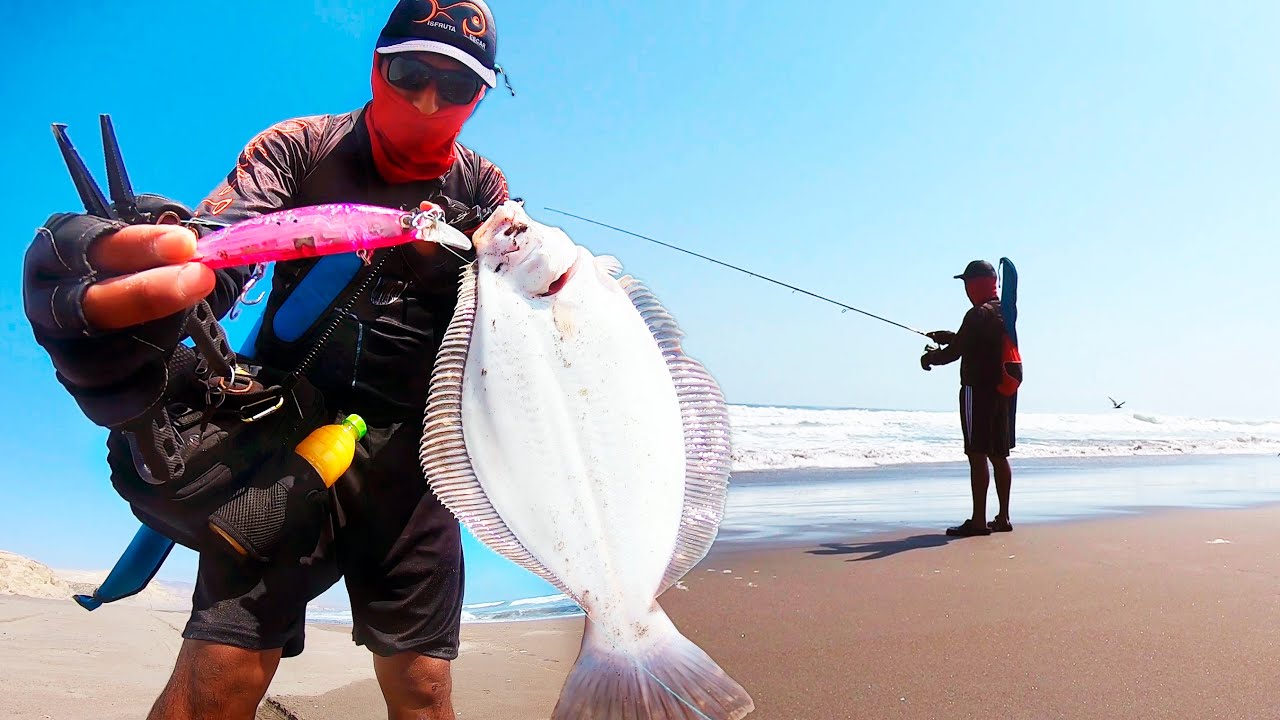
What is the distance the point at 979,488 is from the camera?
6.65 metres

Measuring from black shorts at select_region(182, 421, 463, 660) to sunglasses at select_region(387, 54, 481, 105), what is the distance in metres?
0.98

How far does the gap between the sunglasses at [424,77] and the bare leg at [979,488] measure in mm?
5763

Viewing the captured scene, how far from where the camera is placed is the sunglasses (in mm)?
2029

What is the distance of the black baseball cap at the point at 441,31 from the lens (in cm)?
201

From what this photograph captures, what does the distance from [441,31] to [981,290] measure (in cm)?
641

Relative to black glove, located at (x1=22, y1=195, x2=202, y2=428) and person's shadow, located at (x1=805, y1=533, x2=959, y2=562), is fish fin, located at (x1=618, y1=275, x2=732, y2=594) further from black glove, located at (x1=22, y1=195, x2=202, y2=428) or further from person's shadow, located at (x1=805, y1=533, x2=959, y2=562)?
person's shadow, located at (x1=805, y1=533, x2=959, y2=562)

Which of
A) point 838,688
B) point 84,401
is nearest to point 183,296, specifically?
point 84,401

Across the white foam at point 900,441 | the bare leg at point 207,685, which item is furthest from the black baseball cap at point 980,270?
the bare leg at point 207,685

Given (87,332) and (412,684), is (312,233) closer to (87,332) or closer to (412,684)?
(87,332)

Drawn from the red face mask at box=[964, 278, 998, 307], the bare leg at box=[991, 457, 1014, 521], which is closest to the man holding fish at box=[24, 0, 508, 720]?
the bare leg at box=[991, 457, 1014, 521]

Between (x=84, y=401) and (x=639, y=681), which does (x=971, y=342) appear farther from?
(x=84, y=401)

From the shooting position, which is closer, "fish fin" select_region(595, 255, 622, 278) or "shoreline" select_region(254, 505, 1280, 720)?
"fish fin" select_region(595, 255, 622, 278)

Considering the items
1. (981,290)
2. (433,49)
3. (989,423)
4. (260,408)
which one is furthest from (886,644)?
(981,290)

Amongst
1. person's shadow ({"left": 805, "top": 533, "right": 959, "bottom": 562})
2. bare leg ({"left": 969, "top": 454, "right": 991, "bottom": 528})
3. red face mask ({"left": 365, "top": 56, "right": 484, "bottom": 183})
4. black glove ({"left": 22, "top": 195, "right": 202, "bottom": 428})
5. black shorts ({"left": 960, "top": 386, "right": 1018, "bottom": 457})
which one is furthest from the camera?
black shorts ({"left": 960, "top": 386, "right": 1018, "bottom": 457})
